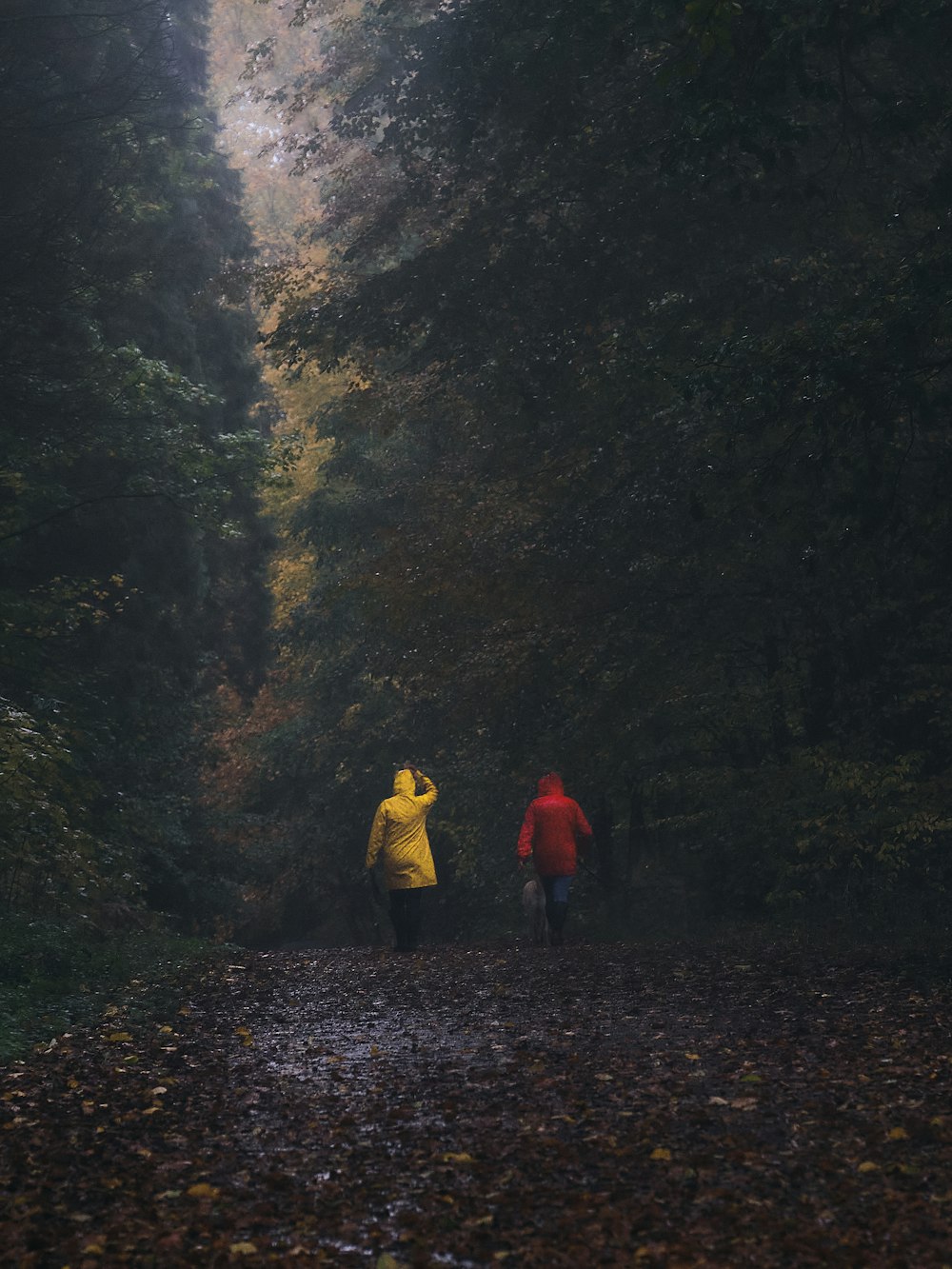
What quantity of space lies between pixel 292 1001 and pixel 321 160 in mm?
17718

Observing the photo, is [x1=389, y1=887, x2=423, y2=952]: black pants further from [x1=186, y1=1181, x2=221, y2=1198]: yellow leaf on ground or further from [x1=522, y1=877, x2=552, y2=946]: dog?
[x1=186, y1=1181, x2=221, y2=1198]: yellow leaf on ground

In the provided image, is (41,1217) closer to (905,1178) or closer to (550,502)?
(905,1178)

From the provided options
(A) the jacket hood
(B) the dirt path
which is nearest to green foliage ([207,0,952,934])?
(A) the jacket hood

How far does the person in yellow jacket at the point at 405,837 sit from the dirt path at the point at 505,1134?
3826mm

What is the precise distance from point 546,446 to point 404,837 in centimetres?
521

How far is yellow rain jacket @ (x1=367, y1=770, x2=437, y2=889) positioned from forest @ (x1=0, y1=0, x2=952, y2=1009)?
2.57 meters

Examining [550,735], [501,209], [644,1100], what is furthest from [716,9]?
[550,735]

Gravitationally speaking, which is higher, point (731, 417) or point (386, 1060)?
point (731, 417)

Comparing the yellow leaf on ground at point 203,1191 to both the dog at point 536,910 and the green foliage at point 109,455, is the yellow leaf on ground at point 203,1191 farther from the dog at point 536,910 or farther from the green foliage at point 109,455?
the dog at point 536,910

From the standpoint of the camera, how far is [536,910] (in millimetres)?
13695

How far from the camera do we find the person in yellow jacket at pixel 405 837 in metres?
12.9

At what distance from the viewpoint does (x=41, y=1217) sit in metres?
4.55

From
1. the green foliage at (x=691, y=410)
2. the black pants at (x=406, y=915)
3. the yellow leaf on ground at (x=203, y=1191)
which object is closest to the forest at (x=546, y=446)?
the green foliage at (x=691, y=410)

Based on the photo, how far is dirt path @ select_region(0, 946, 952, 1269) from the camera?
4.20 meters
